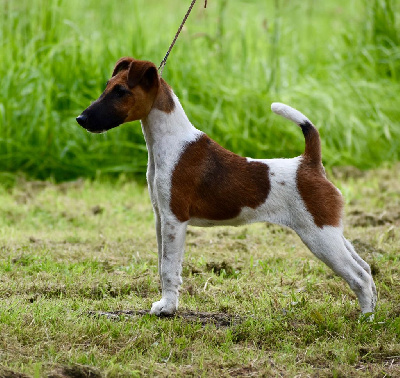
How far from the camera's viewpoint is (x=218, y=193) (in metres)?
3.78

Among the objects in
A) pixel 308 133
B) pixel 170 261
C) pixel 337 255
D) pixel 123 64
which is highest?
pixel 123 64

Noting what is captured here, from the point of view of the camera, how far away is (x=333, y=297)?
439 cm

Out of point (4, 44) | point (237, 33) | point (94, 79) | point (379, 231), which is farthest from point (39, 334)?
point (237, 33)

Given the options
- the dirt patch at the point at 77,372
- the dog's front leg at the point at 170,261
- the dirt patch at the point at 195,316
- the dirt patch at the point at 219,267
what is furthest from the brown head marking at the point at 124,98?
the dirt patch at the point at 219,267

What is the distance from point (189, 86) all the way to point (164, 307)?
4.60m

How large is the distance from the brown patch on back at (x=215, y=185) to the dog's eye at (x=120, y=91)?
0.46 m

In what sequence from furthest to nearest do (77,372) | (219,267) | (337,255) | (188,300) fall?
(219,267) < (188,300) < (337,255) < (77,372)

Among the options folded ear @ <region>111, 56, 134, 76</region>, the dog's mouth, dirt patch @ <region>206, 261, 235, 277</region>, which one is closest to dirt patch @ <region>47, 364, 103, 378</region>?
the dog's mouth

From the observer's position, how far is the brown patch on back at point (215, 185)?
3.76m

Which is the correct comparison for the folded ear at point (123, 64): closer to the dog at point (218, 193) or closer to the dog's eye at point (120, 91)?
the dog at point (218, 193)

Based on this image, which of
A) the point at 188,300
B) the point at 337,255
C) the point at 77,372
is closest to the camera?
the point at 77,372

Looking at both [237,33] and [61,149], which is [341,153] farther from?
[61,149]

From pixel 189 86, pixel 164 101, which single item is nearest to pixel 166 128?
pixel 164 101

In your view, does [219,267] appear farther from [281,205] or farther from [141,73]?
[141,73]
